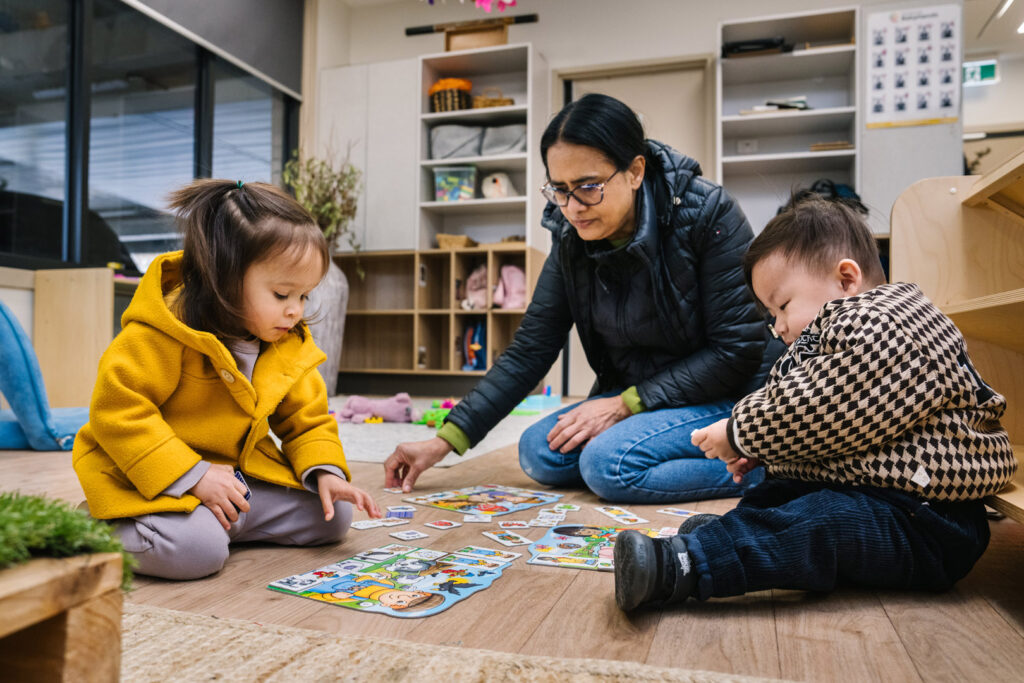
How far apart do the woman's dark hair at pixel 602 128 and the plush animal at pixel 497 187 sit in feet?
10.8

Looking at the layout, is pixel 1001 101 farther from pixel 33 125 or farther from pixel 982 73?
pixel 33 125

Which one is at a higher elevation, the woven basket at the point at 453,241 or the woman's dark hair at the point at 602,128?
the woven basket at the point at 453,241

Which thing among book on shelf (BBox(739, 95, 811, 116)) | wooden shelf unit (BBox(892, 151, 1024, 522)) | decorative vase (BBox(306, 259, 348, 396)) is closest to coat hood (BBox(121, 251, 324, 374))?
wooden shelf unit (BBox(892, 151, 1024, 522))

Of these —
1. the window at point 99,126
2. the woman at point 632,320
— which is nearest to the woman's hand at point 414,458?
the woman at point 632,320

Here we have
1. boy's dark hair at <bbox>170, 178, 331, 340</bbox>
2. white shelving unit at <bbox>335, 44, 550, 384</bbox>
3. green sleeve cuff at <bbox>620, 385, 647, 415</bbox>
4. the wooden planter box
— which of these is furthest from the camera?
white shelving unit at <bbox>335, 44, 550, 384</bbox>

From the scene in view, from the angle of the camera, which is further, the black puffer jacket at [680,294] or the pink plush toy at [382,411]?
the pink plush toy at [382,411]

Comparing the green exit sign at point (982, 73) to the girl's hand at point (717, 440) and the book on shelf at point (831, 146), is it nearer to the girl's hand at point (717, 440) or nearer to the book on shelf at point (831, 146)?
the book on shelf at point (831, 146)

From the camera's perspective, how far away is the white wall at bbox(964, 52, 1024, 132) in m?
4.79

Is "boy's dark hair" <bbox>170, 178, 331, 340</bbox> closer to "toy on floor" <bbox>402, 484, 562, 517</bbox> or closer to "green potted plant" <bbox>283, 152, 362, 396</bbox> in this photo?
"toy on floor" <bbox>402, 484, 562, 517</bbox>

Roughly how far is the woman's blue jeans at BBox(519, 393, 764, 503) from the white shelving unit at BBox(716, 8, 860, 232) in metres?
2.90

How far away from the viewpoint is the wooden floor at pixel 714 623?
0.80m

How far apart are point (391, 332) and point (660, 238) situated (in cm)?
382

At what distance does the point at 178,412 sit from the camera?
1170 mm

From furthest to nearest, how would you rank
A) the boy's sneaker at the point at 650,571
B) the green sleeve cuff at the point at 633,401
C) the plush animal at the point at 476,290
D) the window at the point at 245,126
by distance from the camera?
1. the plush animal at the point at 476,290
2. the window at the point at 245,126
3. the green sleeve cuff at the point at 633,401
4. the boy's sneaker at the point at 650,571
